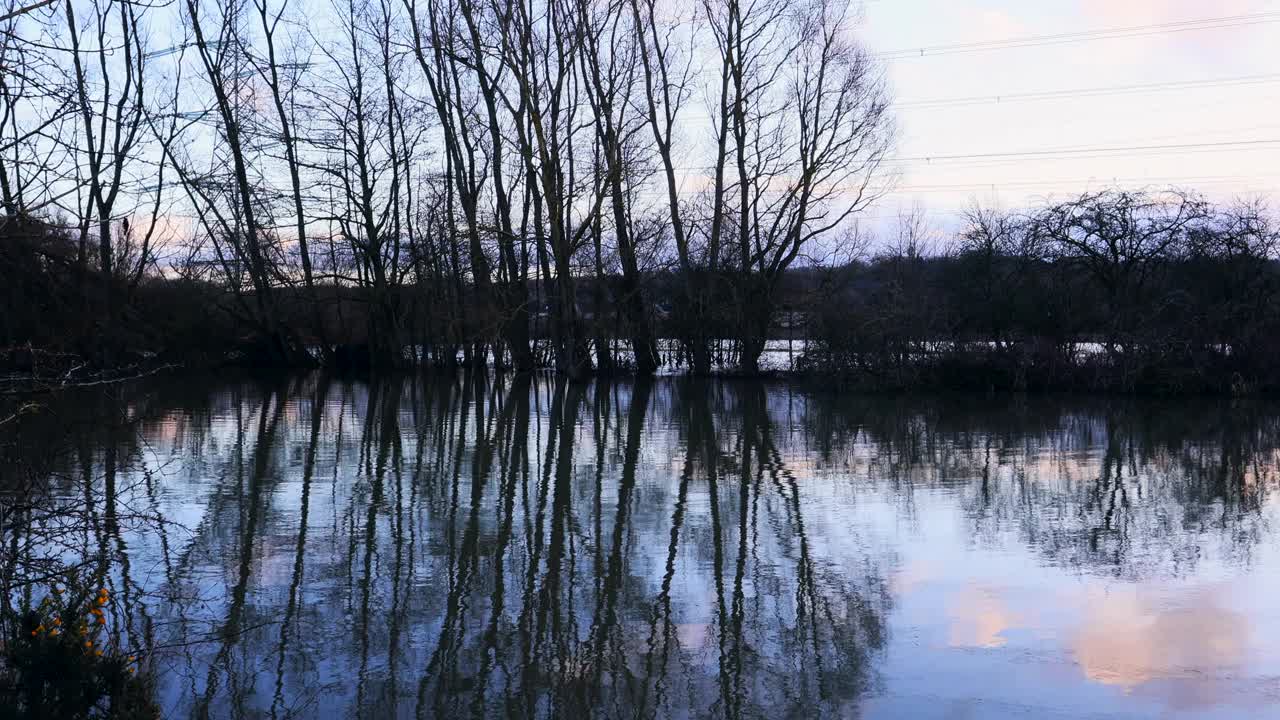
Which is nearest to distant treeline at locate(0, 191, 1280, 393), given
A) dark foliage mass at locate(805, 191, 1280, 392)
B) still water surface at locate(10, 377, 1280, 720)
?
dark foliage mass at locate(805, 191, 1280, 392)

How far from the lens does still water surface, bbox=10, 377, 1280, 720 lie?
5352mm

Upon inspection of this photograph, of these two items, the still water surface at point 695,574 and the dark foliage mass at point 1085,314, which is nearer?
the still water surface at point 695,574

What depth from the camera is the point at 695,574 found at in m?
7.55

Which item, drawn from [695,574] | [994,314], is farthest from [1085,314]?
[695,574]

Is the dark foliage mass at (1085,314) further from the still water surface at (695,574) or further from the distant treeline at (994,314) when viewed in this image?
the still water surface at (695,574)

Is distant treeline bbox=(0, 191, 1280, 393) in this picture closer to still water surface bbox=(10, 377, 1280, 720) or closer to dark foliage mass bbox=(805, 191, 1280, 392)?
dark foliage mass bbox=(805, 191, 1280, 392)

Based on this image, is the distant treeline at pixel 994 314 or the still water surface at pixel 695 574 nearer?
the still water surface at pixel 695 574

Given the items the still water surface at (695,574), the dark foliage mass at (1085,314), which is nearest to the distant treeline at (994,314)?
the dark foliage mass at (1085,314)

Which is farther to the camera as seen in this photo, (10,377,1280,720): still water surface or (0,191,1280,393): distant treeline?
(0,191,1280,393): distant treeline

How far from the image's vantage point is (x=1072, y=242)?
25.7 metres

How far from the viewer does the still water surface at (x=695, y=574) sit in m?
5.35

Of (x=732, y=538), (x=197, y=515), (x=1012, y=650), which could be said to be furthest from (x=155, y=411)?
(x=1012, y=650)

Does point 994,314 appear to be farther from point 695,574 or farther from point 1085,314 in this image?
point 695,574

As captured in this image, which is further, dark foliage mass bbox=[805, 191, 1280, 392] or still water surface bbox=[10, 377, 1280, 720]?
dark foliage mass bbox=[805, 191, 1280, 392]
